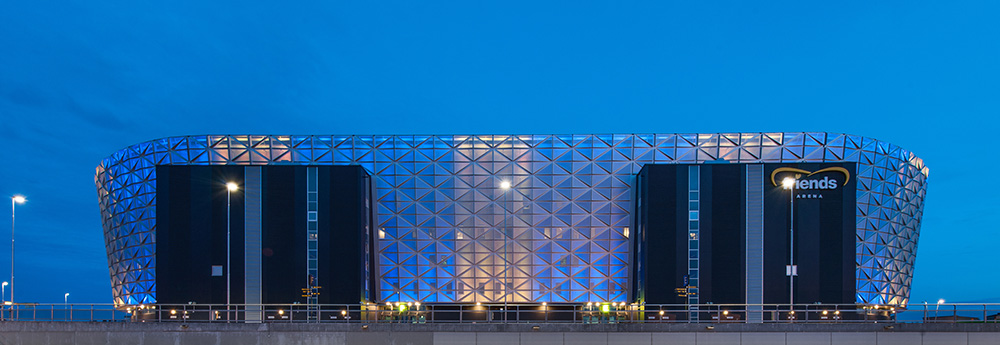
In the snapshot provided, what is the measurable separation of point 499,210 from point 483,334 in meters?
32.9

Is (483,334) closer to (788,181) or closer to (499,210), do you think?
(788,181)

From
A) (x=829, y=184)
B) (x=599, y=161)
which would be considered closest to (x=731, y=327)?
(x=829, y=184)

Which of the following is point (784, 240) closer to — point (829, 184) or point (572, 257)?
point (829, 184)

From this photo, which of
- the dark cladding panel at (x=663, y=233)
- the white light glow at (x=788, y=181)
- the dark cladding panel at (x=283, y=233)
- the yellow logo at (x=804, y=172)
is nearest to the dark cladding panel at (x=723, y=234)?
the dark cladding panel at (x=663, y=233)

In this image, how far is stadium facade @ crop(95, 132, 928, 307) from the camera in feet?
149

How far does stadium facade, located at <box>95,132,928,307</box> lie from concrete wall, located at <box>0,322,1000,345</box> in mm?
22092

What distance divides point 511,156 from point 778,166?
21.6 meters

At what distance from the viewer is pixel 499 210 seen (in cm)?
5556

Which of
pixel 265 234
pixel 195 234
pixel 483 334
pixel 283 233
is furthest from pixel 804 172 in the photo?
pixel 195 234

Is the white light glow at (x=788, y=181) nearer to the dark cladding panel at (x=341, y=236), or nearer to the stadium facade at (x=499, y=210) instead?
the stadium facade at (x=499, y=210)

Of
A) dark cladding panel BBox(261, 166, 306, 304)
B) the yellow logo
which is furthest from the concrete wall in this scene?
the yellow logo

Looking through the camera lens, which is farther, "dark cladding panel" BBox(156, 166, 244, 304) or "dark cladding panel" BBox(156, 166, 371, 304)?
"dark cladding panel" BBox(156, 166, 244, 304)

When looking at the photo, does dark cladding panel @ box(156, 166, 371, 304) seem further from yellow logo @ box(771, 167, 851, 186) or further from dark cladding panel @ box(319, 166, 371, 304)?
yellow logo @ box(771, 167, 851, 186)

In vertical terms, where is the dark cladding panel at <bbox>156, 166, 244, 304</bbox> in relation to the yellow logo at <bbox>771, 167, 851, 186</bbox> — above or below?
below
